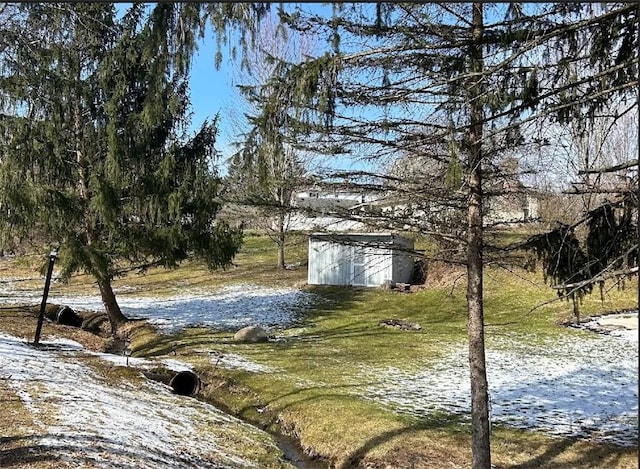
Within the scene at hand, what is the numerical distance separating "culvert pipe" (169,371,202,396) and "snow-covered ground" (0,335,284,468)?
271mm

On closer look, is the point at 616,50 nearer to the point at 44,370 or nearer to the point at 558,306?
the point at 44,370

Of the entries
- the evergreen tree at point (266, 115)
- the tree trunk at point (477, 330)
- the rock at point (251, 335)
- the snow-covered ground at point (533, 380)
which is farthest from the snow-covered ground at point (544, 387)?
the evergreen tree at point (266, 115)

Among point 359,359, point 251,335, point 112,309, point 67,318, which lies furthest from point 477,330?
point 67,318

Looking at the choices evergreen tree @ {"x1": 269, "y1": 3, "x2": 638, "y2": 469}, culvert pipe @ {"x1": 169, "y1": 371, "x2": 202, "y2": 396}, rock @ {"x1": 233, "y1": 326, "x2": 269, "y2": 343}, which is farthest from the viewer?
rock @ {"x1": 233, "y1": 326, "x2": 269, "y2": 343}

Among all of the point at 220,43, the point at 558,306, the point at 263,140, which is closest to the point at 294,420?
Answer: the point at 263,140

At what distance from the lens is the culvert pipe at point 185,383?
9531 millimetres

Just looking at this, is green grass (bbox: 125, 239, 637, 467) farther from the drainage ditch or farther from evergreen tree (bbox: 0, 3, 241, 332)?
evergreen tree (bbox: 0, 3, 241, 332)

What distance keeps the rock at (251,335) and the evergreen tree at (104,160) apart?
207cm

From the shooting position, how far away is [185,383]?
9734 millimetres

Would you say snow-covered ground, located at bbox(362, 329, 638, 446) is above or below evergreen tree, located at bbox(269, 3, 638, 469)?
below

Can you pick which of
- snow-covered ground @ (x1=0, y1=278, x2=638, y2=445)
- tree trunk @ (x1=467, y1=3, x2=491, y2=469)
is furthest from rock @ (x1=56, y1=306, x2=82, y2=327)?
tree trunk @ (x1=467, y1=3, x2=491, y2=469)

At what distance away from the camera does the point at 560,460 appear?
6.83 metres

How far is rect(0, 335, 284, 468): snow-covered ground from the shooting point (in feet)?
17.9

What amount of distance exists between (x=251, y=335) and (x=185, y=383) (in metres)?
4.34
